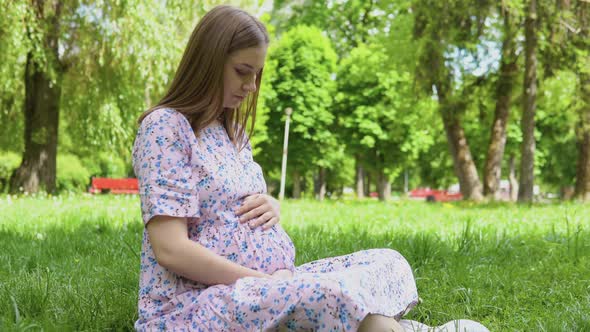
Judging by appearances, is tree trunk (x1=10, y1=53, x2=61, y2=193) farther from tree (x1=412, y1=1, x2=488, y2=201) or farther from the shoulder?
the shoulder

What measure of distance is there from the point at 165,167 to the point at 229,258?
1.39 feet

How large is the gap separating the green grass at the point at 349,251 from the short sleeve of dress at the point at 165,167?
2.06 feet

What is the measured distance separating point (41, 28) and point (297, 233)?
28.3 feet

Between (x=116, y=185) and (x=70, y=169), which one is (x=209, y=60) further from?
(x=116, y=185)

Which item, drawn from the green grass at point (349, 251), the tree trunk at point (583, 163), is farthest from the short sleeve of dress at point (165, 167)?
the tree trunk at point (583, 163)

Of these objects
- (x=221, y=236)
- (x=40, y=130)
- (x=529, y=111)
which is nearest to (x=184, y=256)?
(x=221, y=236)

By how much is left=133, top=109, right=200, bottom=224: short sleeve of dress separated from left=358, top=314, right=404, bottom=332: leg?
702 mm

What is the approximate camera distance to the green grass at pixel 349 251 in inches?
113

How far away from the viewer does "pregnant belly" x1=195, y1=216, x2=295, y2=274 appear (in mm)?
2348

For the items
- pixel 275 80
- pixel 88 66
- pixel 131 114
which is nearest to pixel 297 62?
pixel 275 80

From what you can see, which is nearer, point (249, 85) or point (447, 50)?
point (249, 85)

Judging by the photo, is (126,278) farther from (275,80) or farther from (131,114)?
(275,80)

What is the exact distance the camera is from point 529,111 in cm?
1351

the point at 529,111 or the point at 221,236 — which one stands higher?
the point at 529,111
